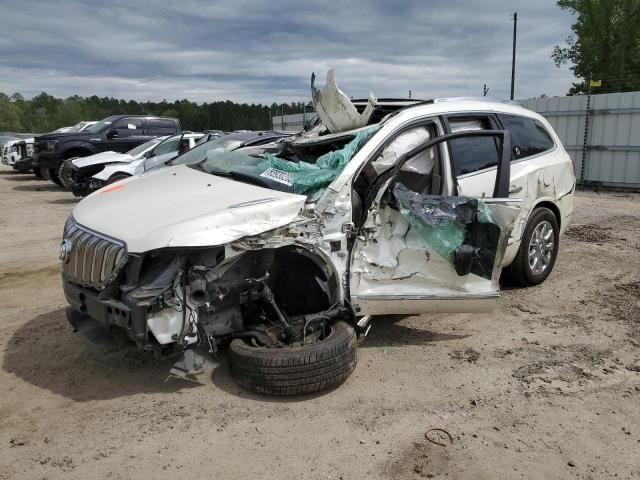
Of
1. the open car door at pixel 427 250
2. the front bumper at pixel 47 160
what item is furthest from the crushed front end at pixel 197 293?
the front bumper at pixel 47 160

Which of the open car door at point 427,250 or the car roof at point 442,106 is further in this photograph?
the car roof at point 442,106

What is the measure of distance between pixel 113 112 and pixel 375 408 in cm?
5069

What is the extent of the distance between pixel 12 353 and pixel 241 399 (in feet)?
6.51

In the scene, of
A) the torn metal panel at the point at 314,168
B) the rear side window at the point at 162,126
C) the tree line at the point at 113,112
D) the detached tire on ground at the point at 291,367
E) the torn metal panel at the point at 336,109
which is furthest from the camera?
the tree line at the point at 113,112

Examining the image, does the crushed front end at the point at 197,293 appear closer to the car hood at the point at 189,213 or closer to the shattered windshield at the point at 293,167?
the car hood at the point at 189,213

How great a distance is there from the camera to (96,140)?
618 inches

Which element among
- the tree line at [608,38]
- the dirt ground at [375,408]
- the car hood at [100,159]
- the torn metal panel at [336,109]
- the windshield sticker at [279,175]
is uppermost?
the tree line at [608,38]

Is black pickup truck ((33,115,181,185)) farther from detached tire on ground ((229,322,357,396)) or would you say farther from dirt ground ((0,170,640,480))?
detached tire on ground ((229,322,357,396))

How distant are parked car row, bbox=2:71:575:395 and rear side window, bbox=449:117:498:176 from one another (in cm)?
2

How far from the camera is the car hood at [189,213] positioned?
3170mm

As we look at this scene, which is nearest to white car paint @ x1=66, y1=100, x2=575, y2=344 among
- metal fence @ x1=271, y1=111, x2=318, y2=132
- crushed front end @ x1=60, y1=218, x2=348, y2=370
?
crushed front end @ x1=60, y1=218, x2=348, y2=370

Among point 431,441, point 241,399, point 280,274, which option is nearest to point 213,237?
point 280,274

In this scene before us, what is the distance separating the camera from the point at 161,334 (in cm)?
320

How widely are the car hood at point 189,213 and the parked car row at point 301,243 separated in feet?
0.03
